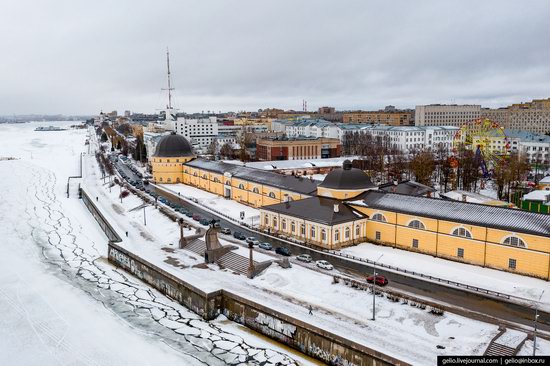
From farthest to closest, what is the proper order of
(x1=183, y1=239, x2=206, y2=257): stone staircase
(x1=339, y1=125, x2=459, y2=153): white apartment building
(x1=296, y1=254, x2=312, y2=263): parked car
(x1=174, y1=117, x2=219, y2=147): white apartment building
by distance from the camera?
(x1=174, y1=117, x2=219, y2=147): white apartment building < (x1=339, y1=125, x2=459, y2=153): white apartment building < (x1=183, y1=239, x2=206, y2=257): stone staircase < (x1=296, y1=254, x2=312, y2=263): parked car

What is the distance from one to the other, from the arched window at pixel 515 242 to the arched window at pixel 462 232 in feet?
8.58

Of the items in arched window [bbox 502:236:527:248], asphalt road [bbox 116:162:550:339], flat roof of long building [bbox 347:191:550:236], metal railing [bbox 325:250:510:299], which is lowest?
asphalt road [bbox 116:162:550:339]

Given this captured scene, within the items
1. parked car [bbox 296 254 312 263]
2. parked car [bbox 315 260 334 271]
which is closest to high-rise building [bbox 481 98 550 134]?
parked car [bbox 296 254 312 263]

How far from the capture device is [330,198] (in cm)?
4503

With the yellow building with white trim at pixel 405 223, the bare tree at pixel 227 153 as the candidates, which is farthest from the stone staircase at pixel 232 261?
the bare tree at pixel 227 153

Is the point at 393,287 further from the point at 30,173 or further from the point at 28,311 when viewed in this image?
the point at 30,173

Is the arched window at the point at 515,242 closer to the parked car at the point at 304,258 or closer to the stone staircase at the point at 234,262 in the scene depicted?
the parked car at the point at 304,258

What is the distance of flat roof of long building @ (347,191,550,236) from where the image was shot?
3319 centimetres

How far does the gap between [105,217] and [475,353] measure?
43.3 meters

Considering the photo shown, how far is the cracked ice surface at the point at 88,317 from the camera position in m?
25.4

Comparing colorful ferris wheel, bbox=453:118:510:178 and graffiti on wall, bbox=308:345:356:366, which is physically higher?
colorful ferris wheel, bbox=453:118:510:178

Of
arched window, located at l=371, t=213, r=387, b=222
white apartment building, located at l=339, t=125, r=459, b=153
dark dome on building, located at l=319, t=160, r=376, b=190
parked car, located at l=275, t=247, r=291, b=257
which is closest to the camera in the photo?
parked car, located at l=275, t=247, r=291, b=257

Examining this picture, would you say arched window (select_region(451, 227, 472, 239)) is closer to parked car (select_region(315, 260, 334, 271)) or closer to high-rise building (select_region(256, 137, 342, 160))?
parked car (select_region(315, 260, 334, 271))

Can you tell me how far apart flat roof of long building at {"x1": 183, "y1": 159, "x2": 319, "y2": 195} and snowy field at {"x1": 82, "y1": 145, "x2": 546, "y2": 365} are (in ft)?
51.2
